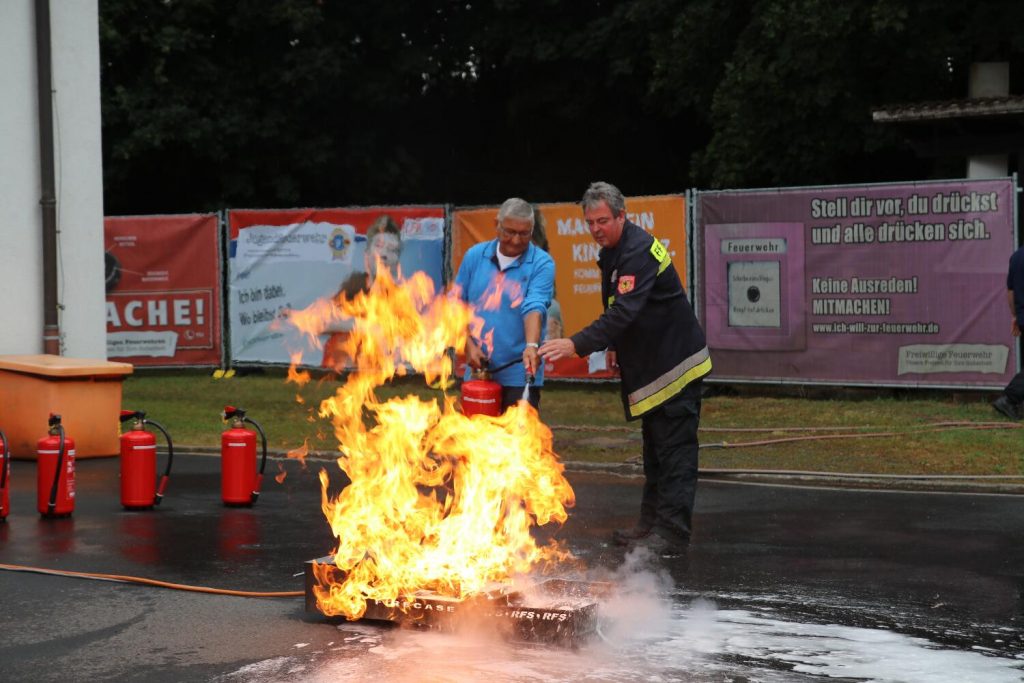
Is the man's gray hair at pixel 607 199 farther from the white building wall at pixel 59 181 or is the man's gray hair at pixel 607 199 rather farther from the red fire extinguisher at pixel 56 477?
the white building wall at pixel 59 181

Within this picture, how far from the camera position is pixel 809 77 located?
2716 centimetres

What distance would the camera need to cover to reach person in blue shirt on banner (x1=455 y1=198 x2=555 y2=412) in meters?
8.82

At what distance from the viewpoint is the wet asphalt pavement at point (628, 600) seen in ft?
20.2

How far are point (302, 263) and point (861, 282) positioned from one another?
8377 millimetres

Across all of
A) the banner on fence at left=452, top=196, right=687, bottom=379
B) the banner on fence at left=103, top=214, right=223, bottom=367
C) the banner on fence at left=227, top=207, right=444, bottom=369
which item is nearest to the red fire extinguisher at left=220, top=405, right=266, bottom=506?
the banner on fence at left=452, top=196, right=687, bottom=379

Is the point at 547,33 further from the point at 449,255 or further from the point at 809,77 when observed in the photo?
the point at 449,255

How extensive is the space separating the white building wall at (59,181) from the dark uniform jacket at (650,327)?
7719mm

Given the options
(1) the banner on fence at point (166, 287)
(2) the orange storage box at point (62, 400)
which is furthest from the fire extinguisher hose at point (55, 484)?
(1) the banner on fence at point (166, 287)

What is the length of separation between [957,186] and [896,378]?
7.44 ft

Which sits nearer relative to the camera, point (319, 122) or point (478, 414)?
point (478, 414)

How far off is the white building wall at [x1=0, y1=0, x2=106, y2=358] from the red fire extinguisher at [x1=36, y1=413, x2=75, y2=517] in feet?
14.5

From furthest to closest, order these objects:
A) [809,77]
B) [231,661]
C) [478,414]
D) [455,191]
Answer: [455,191]
[809,77]
[478,414]
[231,661]

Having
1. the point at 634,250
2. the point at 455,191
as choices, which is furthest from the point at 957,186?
the point at 455,191

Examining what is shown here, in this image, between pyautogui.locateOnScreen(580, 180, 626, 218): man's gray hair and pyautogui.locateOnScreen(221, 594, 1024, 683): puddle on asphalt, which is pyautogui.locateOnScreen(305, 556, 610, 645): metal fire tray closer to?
pyautogui.locateOnScreen(221, 594, 1024, 683): puddle on asphalt
